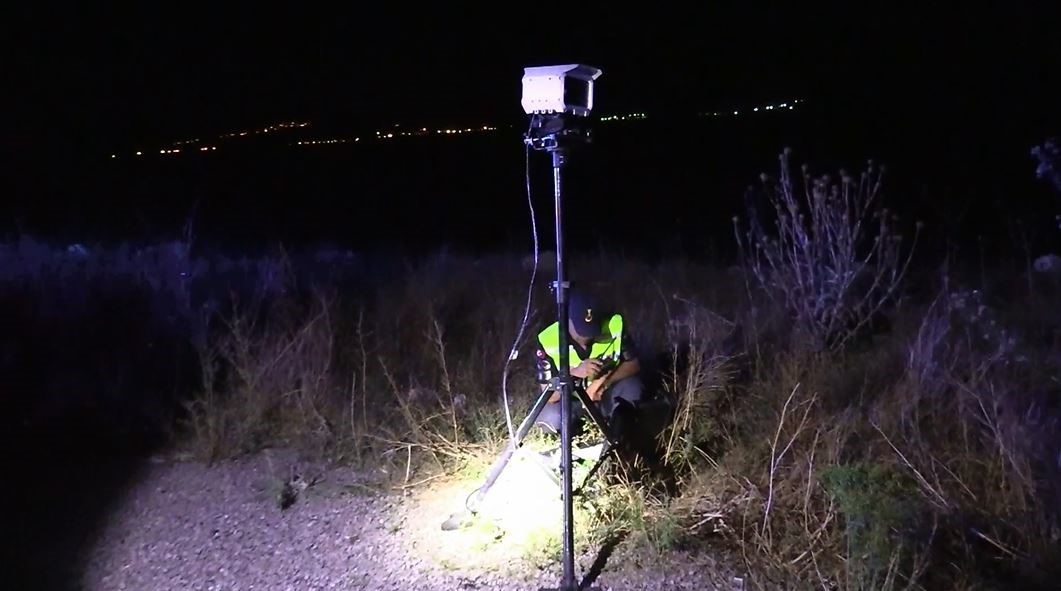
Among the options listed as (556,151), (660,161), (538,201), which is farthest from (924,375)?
(660,161)

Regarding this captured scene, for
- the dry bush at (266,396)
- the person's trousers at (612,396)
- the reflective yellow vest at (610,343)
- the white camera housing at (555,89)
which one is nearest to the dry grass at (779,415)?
the dry bush at (266,396)

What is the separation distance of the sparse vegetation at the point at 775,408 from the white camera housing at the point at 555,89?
2.09 metres

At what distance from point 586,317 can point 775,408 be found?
142 centimetres

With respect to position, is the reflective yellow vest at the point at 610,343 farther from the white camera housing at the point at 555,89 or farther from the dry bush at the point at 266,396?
the white camera housing at the point at 555,89

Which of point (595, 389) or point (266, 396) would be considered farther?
point (266, 396)

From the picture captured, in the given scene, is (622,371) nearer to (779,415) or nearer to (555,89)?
(779,415)

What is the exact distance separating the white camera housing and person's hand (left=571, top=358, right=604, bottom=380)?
2204 mm

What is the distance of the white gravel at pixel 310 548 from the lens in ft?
15.5

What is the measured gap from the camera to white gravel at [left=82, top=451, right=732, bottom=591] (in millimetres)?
4723

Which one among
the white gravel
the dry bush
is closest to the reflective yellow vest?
the white gravel

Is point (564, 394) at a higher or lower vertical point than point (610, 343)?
higher

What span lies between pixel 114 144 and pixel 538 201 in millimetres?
9941

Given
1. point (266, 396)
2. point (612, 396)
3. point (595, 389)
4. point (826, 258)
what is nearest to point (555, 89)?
point (595, 389)

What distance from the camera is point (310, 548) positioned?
5.10m
